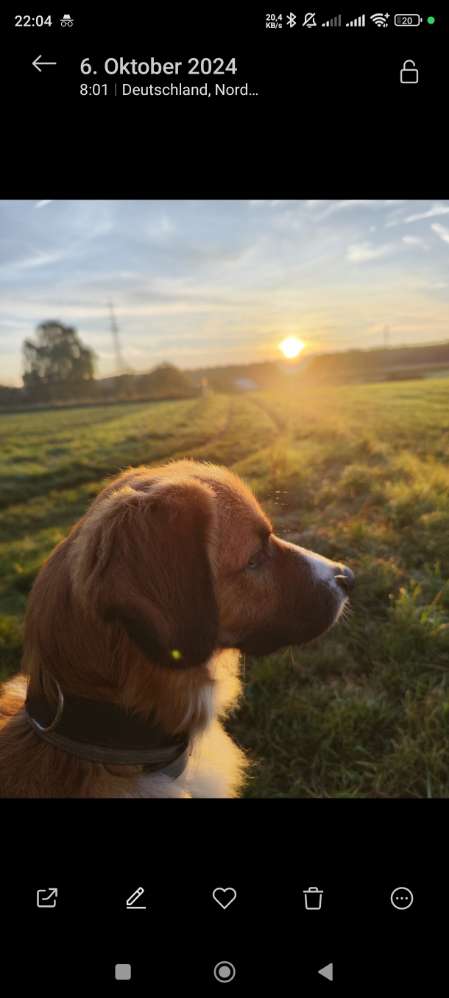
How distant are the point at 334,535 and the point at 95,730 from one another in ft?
9.66

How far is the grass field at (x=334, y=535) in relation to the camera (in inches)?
109

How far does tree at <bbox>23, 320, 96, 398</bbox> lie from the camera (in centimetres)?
214

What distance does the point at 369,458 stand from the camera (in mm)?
3496
